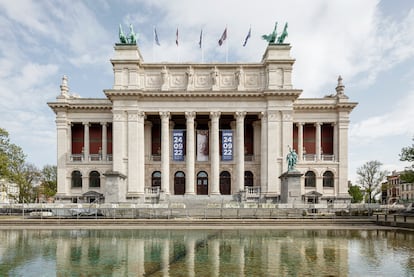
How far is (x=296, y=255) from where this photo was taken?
1532 centimetres

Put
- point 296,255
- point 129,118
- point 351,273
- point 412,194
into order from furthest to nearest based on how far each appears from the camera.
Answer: point 412,194, point 129,118, point 296,255, point 351,273

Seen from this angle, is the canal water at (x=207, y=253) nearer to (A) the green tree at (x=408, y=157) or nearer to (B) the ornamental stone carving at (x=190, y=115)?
(A) the green tree at (x=408, y=157)

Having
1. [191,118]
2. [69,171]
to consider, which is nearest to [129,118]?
[191,118]

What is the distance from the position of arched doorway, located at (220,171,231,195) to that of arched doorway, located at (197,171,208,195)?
94.5 inches

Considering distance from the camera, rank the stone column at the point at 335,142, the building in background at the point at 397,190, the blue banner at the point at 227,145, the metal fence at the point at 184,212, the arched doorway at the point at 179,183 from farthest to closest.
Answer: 1. the building in background at the point at 397,190
2. the arched doorway at the point at 179,183
3. the stone column at the point at 335,142
4. the blue banner at the point at 227,145
5. the metal fence at the point at 184,212

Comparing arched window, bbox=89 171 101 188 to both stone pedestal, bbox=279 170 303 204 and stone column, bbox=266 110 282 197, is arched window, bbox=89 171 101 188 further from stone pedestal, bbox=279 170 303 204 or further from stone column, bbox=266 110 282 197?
stone pedestal, bbox=279 170 303 204

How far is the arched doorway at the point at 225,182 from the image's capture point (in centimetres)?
5600

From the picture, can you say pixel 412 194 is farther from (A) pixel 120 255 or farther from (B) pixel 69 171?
(A) pixel 120 255

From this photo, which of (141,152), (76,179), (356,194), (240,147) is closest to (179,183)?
(141,152)

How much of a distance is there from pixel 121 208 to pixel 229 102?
1033 inches

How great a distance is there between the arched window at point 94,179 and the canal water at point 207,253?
32.0 meters

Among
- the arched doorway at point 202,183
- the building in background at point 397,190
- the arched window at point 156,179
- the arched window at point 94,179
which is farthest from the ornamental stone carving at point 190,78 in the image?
the building in background at point 397,190

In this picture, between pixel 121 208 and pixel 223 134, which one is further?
pixel 223 134

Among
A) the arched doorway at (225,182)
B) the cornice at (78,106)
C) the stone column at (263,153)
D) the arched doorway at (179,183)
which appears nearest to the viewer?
the stone column at (263,153)
